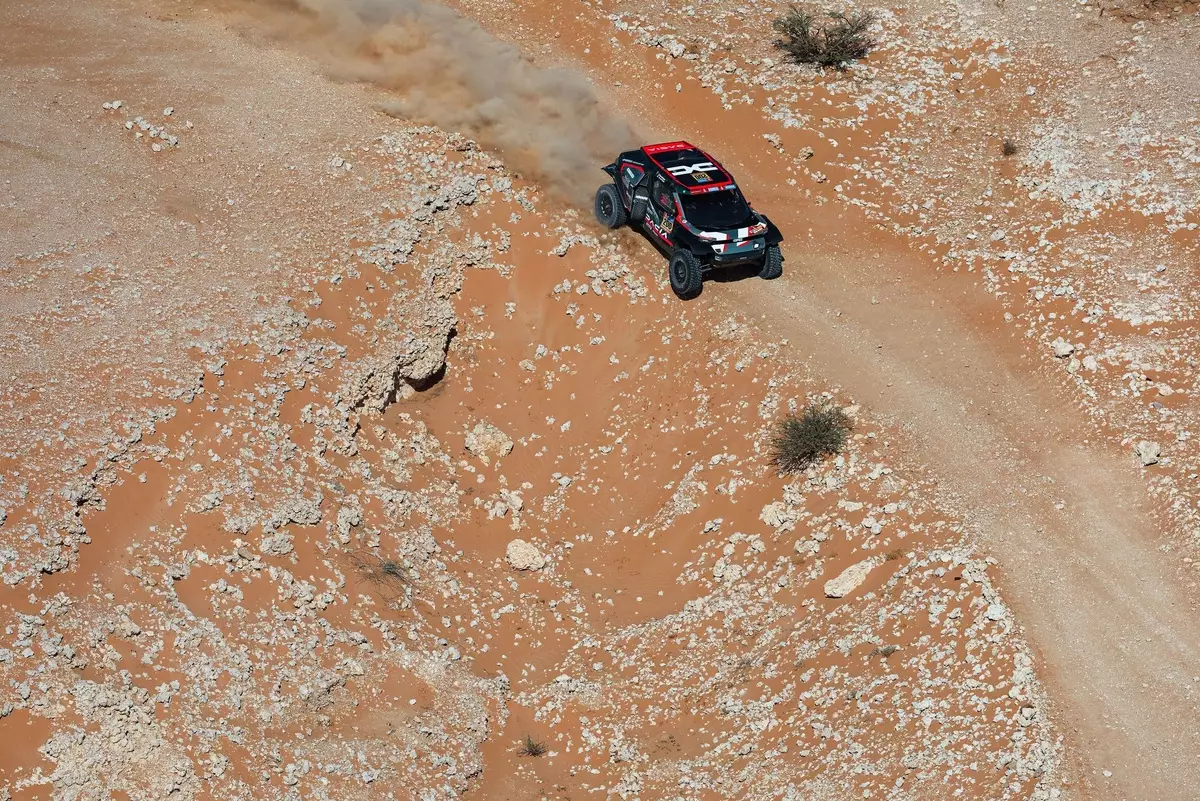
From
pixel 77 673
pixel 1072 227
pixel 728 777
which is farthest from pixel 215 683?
pixel 1072 227

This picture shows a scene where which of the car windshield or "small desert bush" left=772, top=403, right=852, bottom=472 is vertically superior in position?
the car windshield

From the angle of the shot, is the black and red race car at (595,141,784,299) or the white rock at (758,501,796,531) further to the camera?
the black and red race car at (595,141,784,299)

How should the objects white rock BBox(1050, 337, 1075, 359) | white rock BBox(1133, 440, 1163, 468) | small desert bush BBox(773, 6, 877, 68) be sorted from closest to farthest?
white rock BBox(1133, 440, 1163, 468), white rock BBox(1050, 337, 1075, 359), small desert bush BBox(773, 6, 877, 68)

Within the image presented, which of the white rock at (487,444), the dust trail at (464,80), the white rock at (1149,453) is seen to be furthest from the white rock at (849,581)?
the dust trail at (464,80)

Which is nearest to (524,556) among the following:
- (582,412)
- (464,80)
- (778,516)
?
(582,412)

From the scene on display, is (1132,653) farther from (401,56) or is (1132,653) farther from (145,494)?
(401,56)

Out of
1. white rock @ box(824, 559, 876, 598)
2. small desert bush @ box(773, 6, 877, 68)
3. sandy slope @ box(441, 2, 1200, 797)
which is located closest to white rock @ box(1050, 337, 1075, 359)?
sandy slope @ box(441, 2, 1200, 797)

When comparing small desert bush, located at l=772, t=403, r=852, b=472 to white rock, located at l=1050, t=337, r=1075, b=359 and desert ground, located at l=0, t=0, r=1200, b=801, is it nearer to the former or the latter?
desert ground, located at l=0, t=0, r=1200, b=801

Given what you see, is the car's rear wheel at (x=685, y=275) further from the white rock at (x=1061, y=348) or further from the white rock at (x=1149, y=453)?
the white rock at (x=1149, y=453)
